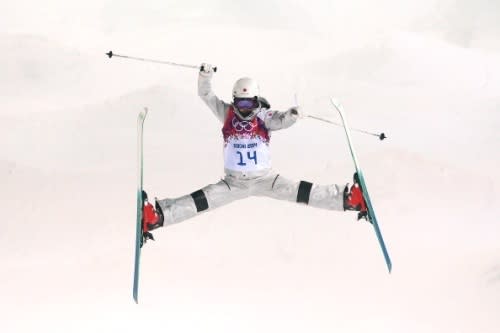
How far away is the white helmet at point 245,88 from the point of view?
7.18 meters

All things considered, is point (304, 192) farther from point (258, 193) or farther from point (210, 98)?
point (210, 98)

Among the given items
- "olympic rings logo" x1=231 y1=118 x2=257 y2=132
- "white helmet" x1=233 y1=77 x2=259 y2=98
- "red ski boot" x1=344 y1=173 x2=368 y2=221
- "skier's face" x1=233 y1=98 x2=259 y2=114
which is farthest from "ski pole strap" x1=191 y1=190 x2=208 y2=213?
"red ski boot" x1=344 y1=173 x2=368 y2=221

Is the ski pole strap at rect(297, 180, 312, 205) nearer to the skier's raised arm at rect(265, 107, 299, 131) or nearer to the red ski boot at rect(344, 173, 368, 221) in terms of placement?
the red ski boot at rect(344, 173, 368, 221)

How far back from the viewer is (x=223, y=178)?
24.4ft

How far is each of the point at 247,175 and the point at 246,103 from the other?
0.66 metres

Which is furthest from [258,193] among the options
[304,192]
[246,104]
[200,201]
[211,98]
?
[211,98]

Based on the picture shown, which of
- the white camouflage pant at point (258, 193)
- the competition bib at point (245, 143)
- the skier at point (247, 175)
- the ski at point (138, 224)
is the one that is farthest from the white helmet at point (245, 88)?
the ski at point (138, 224)

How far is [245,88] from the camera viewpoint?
23.6 feet

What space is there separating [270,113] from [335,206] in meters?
1.06

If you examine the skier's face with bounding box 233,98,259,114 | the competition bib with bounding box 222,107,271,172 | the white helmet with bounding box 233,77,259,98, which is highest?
the white helmet with bounding box 233,77,259,98

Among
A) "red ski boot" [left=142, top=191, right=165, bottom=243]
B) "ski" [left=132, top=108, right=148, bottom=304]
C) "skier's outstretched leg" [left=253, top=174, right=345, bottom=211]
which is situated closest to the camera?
"ski" [left=132, top=108, right=148, bottom=304]

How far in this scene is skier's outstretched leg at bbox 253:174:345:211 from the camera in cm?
732

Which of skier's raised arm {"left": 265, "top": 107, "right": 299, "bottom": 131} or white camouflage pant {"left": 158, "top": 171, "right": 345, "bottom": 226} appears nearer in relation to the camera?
skier's raised arm {"left": 265, "top": 107, "right": 299, "bottom": 131}

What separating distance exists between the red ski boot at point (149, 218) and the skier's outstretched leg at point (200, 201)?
0.15 feet
